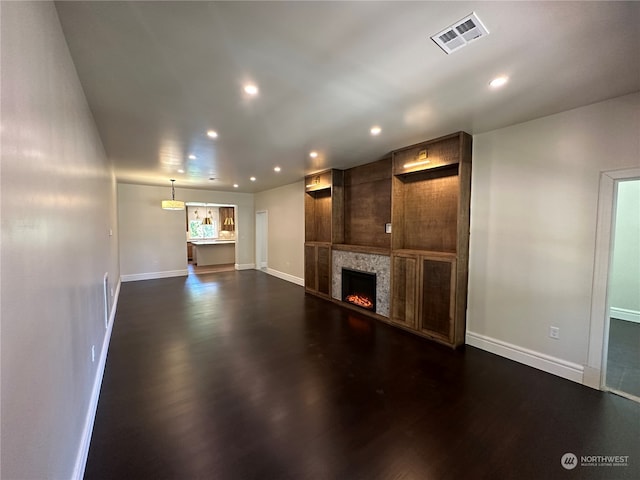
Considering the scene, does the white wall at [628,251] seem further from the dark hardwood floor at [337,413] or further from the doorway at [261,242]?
the doorway at [261,242]

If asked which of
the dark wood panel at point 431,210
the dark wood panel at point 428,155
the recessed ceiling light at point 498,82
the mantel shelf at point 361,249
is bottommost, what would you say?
the mantel shelf at point 361,249

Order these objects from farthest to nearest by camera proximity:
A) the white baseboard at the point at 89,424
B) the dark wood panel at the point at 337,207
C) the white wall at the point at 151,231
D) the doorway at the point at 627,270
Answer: the white wall at the point at 151,231 → the dark wood panel at the point at 337,207 → the doorway at the point at 627,270 → the white baseboard at the point at 89,424

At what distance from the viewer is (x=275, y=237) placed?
333 inches

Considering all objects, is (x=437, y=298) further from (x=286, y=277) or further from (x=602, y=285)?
(x=286, y=277)

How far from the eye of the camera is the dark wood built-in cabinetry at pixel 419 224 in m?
3.57

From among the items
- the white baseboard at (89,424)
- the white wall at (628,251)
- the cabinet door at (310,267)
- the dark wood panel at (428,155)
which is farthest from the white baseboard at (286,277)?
the white wall at (628,251)

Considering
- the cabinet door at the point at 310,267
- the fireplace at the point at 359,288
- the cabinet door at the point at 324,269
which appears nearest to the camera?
the fireplace at the point at 359,288

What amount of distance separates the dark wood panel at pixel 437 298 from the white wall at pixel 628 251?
2.93 m

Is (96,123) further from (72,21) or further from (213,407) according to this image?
(213,407)

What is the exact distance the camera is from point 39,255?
1.17m

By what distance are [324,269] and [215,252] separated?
19.6 feet

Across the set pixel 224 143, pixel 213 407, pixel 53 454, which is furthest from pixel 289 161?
pixel 53 454

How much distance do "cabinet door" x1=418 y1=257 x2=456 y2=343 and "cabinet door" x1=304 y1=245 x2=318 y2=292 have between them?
9.44 feet

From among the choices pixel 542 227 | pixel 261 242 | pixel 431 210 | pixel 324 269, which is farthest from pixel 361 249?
pixel 261 242
